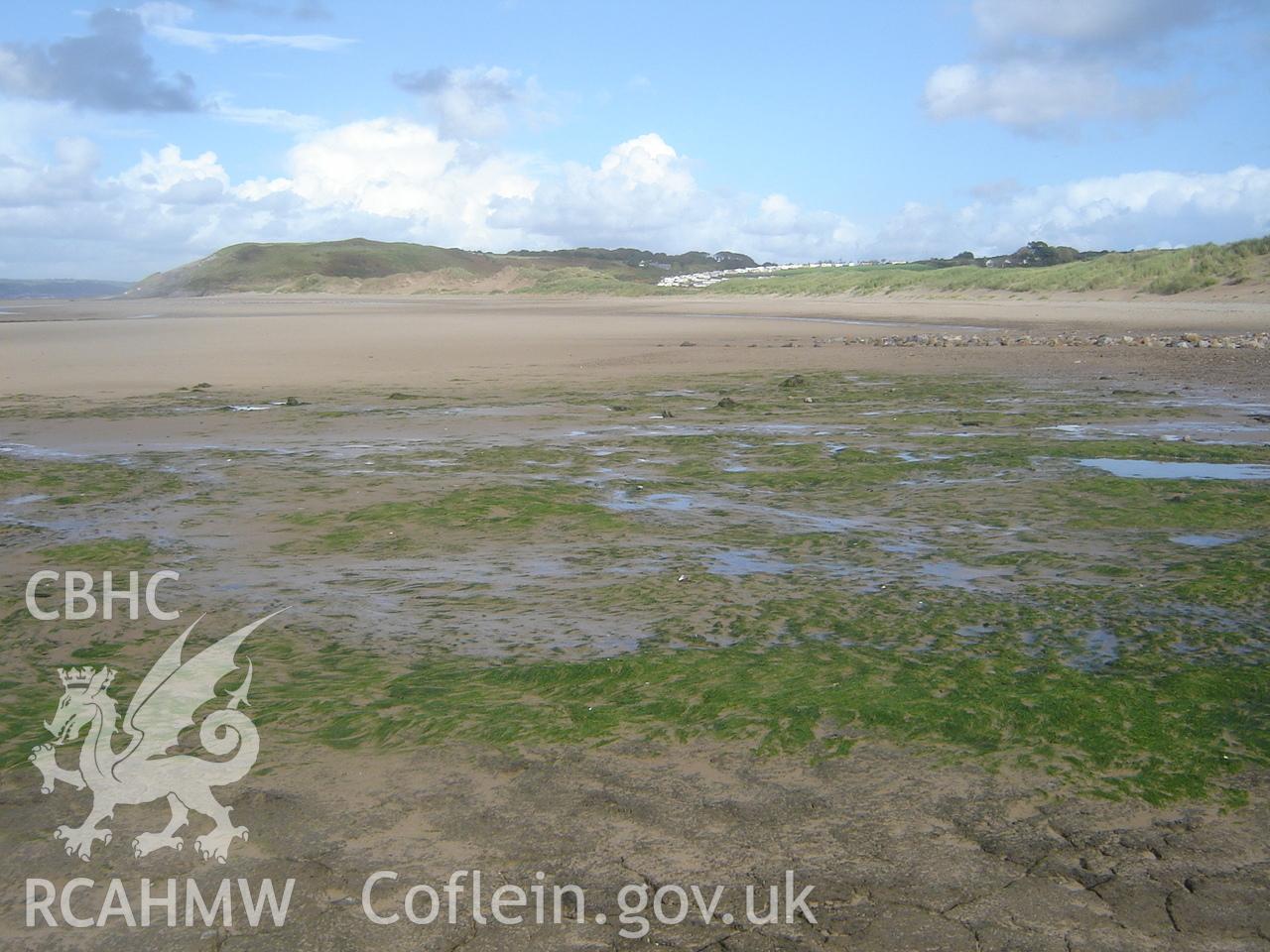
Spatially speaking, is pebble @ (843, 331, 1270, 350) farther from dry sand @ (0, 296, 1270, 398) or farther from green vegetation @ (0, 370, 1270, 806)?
green vegetation @ (0, 370, 1270, 806)

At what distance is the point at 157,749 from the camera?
3.93m

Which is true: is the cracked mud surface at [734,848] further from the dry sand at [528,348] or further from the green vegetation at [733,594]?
the dry sand at [528,348]

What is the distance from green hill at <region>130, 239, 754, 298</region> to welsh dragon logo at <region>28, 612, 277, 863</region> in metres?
92.4

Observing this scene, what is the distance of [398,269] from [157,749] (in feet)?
498

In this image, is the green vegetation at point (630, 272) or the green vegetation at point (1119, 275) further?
the green vegetation at point (630, 272)

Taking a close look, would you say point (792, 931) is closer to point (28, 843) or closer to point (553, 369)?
point (28, 843)

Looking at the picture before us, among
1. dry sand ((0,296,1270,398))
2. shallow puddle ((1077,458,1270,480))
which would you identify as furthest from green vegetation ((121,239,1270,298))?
shallow puddle ((1077,458,1270,480))

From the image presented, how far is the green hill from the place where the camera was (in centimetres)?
11338

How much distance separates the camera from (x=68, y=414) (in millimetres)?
13781

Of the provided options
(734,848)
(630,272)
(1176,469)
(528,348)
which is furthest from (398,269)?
(734,848)

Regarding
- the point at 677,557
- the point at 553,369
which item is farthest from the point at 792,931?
the point at 553,369

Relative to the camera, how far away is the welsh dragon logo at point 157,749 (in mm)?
3391

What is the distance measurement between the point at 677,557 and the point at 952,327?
2600 cm

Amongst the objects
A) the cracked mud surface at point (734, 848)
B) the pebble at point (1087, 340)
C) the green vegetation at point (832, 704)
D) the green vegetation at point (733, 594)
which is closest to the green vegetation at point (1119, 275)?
the pebble at point (1087, 340)
